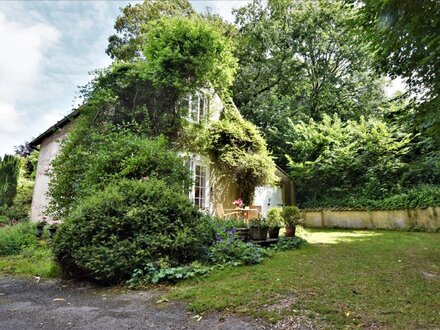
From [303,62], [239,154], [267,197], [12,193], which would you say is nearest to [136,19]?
[303,62]

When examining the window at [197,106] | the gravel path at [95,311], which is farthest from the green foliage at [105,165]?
the gravel path at [95,311]

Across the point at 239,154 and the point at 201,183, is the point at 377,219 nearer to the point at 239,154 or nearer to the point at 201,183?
the point at 239,154

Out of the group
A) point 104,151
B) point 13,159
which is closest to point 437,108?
point 104,151

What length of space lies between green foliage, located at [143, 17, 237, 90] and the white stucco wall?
13.5 feet

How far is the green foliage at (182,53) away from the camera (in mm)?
9719

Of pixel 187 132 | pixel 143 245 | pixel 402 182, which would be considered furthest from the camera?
pixel 402 182

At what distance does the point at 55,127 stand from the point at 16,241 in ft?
16.6

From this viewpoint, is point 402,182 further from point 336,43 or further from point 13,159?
point 13,159

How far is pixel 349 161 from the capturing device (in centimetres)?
1358

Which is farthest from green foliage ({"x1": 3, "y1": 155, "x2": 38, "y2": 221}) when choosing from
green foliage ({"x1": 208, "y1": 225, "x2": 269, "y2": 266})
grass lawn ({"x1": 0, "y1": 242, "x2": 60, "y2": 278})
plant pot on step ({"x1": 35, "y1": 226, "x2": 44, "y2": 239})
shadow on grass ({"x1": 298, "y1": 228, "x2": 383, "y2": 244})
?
shadow on grass ({"x1": 298, "y1": 228, "x2": 383, "y2": 244})

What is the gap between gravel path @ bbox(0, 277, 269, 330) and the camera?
2.99 metres

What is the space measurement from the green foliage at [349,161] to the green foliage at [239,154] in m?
3.55

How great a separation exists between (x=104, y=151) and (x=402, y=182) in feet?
36.9

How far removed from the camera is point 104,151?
26.2 feet
